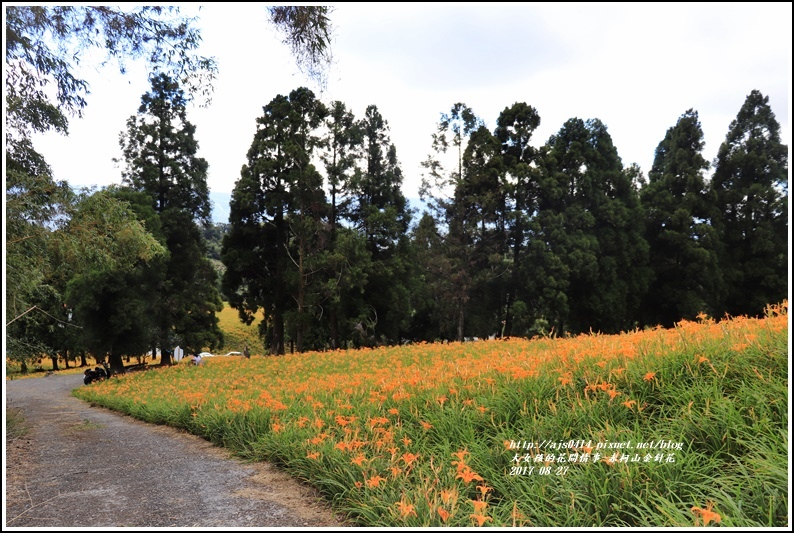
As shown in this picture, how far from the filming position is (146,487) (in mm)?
4012

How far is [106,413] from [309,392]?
6.56 meters

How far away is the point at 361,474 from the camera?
11.2 feet

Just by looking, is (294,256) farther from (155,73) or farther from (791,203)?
(791,203)

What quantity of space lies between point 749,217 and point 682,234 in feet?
8.99

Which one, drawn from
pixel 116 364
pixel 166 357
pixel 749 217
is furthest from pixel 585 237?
pixel 116 364

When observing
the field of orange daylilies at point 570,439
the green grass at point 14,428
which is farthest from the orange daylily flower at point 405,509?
the green grass at point 14,428

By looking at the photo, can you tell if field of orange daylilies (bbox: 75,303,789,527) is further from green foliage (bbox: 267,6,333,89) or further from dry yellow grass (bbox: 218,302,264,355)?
dry yellow grass (bbox: 218,302,264,355)

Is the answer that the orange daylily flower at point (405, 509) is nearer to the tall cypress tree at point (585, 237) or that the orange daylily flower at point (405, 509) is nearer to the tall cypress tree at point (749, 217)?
the tall cypress tree at point (585, 237)

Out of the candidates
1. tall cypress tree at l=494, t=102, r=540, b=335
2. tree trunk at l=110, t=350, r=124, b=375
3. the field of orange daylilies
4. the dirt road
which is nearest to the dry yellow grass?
tree trunk at l=110, t=350, r=124, b=375

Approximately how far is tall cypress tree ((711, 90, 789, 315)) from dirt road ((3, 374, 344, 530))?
21099 mm

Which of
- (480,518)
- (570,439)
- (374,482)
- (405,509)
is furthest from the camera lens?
(570,439)

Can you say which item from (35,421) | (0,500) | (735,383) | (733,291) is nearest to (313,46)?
(0,500)

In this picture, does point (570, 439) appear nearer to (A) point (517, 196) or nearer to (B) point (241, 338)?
(A) point (517, 196)

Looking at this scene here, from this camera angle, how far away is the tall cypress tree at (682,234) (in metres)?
19.7
